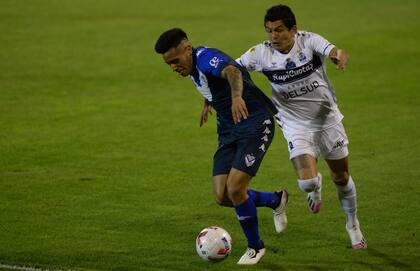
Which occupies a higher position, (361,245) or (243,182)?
(243,182)

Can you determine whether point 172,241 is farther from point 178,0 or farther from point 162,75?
point 178,0

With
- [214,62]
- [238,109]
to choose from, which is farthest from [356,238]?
[214,62]

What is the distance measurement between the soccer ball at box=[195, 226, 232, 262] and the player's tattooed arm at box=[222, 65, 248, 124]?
116cm

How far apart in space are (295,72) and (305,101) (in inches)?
13.4

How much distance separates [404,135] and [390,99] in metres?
2.88

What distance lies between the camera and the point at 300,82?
9078 millimetres

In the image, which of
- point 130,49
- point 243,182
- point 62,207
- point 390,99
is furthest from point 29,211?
point 130,49

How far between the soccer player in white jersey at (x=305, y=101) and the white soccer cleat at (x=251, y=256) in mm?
831

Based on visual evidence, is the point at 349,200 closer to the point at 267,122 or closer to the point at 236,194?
the point at 267,122

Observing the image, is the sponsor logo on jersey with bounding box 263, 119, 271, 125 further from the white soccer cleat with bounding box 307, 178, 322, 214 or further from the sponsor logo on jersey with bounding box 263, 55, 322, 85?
the white soccer cleat with bounding box 307, 178, 322, 214

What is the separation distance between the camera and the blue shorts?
333 inches

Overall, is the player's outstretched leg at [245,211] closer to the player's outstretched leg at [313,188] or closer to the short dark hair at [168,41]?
the player's outstretched leg at [313,188]

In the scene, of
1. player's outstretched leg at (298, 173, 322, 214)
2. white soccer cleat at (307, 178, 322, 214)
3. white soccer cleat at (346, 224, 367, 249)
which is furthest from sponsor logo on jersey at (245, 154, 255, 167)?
white soccer cleat at (346, 224, 367, 249)

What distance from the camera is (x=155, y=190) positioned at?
11492mm
